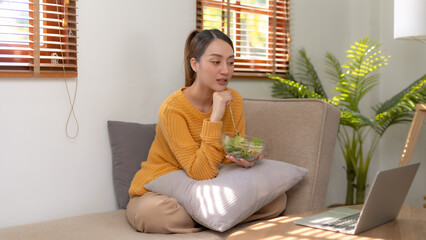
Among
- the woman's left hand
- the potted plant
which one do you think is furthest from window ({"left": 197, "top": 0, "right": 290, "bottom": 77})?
the woman's left hand

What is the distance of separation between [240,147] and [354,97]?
163 cm

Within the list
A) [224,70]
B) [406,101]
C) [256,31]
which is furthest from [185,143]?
[406,101]

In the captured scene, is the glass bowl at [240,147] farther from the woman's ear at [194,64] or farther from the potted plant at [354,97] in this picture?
the potted plant at [354,97]

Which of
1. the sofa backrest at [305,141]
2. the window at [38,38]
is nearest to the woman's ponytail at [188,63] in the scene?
the sofa backrest at [305,141]

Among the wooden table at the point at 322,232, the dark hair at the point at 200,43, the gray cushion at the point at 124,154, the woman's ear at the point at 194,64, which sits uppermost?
the dark hair at the point at 200,43

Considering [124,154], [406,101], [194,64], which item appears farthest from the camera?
[406,101]

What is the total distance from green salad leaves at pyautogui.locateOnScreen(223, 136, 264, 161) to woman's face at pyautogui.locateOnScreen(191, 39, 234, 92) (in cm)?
38

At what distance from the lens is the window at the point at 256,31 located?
322 centimetres

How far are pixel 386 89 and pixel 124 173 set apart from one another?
85.9 inches

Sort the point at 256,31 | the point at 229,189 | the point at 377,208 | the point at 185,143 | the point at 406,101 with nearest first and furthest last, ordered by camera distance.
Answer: the point at 377,208, the point at 229,189, the point at 185,143, the point at 406,101, the point at 256,31

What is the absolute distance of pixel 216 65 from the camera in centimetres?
233

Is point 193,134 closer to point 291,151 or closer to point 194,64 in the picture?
point 194,64

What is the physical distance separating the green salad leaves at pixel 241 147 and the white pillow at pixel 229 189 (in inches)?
3.1

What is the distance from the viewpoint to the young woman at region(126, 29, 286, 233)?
2.05 meters
